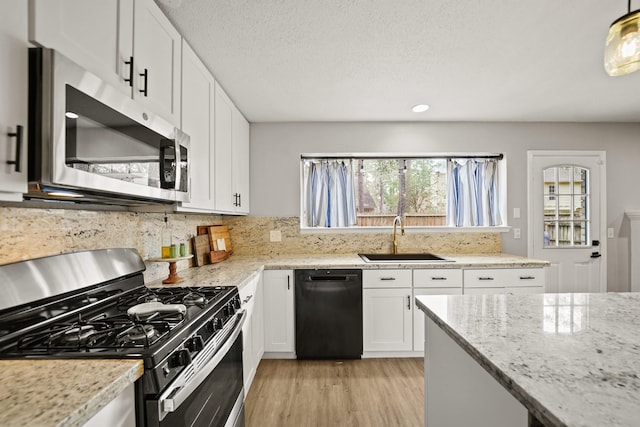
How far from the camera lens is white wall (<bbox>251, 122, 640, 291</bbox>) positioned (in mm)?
3609

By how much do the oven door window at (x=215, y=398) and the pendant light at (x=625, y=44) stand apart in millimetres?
1934

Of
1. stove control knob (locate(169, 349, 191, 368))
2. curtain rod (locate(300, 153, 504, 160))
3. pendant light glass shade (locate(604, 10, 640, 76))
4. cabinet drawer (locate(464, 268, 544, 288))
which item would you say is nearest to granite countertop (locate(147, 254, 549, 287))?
cabinet drawer (locate(464, 268, 544, 288))

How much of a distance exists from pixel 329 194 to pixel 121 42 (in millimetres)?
2596

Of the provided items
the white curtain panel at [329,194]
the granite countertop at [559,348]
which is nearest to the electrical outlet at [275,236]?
the white curtain panel at [329,194]

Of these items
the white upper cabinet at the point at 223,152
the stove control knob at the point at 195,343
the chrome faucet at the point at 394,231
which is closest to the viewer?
the stove control knob at the point at 195,343

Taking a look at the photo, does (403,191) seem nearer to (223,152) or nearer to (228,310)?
(223,152)

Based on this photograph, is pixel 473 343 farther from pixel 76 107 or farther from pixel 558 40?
pixel 558 40

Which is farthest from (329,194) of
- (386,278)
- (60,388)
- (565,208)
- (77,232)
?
(60,388)

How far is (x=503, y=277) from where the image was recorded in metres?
2.96

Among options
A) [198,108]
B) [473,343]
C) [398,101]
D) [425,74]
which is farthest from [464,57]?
[473,343]

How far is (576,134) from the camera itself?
3.65 m

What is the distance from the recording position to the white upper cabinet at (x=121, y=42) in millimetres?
945

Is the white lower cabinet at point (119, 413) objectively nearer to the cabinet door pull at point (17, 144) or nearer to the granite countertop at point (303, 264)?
the cabinet door pull at point (17, 144)

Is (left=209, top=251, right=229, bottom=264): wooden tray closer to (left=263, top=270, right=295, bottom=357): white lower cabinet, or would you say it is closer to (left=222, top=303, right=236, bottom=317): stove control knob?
(left=263, top=270, right=295, bottom=357): white lower cabinet
